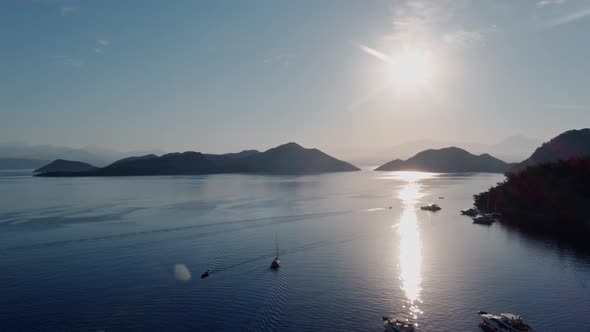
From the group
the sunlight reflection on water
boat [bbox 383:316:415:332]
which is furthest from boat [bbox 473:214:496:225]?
boat [bbox 383:316:415:332]

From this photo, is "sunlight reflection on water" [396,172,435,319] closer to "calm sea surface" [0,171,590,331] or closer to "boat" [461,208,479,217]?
"calm sea surface" [0,171,590,331]

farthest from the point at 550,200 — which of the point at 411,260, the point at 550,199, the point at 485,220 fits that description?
the point at 411,260

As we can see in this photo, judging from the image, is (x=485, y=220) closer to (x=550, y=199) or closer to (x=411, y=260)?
(x=550, y=199)

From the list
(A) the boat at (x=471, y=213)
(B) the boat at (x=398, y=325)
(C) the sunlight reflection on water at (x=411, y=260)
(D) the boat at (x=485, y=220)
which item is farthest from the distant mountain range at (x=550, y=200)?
(B) the boat at (x=398, y=325)

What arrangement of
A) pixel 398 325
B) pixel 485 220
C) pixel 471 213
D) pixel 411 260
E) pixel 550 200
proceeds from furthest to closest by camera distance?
pixel 471 213 → pixel 550 200 → pixel 485 220 → pixel 411 260 → pixel 398 325

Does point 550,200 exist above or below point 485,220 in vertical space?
above

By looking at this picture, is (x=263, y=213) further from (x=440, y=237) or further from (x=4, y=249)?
(x=4, y=249)
